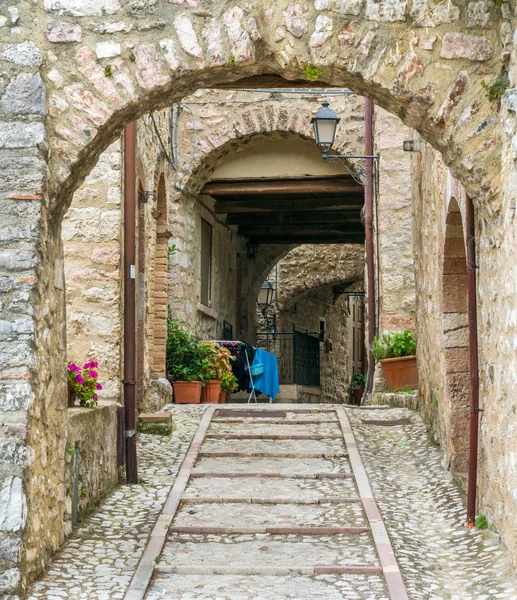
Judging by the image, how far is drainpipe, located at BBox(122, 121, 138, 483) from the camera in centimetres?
692

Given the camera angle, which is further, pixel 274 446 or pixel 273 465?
pixel 274 446

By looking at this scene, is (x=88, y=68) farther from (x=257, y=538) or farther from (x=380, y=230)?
(x=380, y=230)

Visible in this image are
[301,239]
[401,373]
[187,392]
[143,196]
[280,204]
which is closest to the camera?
[143,196]

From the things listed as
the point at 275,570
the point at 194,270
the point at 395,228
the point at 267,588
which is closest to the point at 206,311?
the point at 194,270

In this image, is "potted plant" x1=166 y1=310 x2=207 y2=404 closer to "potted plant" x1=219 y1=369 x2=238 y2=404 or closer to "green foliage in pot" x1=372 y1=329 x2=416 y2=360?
"potted plant" x1=219 y1=369 x2=238 y2=404

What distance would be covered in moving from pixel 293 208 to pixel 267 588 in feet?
33.6

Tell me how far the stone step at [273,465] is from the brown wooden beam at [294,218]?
26.5ft

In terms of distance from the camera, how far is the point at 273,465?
23.0ft

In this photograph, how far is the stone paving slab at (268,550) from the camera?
16.1 ft

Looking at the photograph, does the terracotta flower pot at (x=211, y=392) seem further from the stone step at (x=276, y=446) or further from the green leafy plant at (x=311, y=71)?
the green leafy plant at (x=311, y=71)

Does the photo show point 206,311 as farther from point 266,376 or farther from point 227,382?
point 227,382

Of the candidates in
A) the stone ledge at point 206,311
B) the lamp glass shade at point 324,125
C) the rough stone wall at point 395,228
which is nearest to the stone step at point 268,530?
the lamp glass shade at point 324,125

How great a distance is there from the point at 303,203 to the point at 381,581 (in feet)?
32.6

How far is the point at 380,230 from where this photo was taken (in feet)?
35.1
